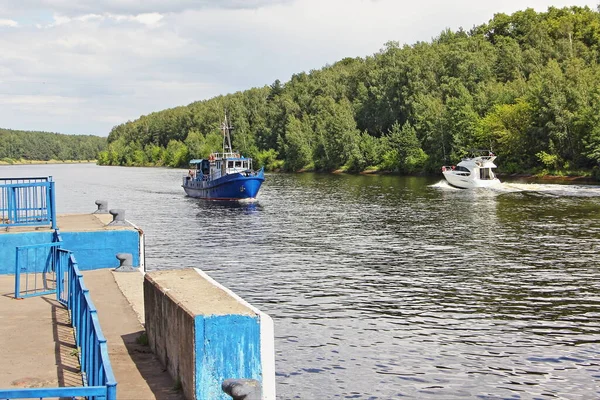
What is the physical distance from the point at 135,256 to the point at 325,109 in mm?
138521

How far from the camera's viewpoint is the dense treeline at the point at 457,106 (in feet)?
273

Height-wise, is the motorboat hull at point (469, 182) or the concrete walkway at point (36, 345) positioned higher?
the motorboat hull at point (469, 182)

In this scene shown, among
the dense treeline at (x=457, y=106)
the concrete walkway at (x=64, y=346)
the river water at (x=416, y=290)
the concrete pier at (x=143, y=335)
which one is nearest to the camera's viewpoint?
the concrete pier at (x=143, y=335)

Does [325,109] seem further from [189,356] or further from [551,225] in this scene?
[189,356]

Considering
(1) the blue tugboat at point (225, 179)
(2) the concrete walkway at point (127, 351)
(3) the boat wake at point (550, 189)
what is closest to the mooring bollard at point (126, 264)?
(2) the concrete walkway at point (127, 351)

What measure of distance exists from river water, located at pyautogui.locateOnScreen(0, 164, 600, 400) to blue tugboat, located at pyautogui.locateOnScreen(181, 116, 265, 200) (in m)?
13.0

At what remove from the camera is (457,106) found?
104688mm

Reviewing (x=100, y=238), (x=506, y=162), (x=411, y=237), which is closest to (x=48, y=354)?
(x=100, y=238)

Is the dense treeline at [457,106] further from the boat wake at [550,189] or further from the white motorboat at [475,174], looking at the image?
the white motorboat at [475,174]

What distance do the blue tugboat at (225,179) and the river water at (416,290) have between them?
1301cm

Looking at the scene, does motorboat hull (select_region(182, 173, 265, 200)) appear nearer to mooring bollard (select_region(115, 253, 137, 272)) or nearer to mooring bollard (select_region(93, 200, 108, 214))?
mooring bollard (select_region(93, 200, 108, 214))

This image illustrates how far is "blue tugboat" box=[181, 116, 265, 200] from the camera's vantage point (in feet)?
214

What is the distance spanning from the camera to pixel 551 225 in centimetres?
3969

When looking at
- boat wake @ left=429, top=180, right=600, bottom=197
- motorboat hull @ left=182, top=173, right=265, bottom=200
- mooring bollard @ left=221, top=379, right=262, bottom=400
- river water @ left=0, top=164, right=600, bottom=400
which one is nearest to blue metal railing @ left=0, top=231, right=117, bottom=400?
mooring bollard @ left=221, top=379, right=262, bottom=400
